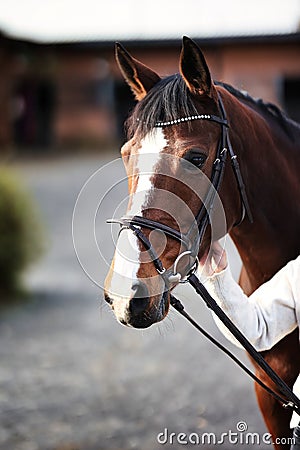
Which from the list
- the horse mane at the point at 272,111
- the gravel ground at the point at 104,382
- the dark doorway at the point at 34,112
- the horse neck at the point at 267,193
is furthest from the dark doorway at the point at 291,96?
the horse neck at the point at 267,193

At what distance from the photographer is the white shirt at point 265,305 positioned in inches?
86.1

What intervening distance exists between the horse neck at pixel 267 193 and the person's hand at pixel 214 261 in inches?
7.8

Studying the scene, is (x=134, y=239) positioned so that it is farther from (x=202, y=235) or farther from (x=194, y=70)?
(x=194, y=70)

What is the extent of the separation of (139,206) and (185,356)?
4.74 metres

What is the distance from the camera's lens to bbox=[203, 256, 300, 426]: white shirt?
2.19m

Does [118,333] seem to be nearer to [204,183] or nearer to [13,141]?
[204,183]

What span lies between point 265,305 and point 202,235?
1.18 ft

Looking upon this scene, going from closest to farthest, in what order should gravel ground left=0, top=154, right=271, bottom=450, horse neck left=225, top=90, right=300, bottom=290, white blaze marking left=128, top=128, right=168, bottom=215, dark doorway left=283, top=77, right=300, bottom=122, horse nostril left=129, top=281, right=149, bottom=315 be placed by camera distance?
horse nostril left=129, top=281, right=149, bottom=315, white blaze marking left=128, top=128, right=168, bottom=215, horse neck left=225, top=90, right=300, bottom=290, gravel ground left=0, top=154, right=271, bottom=450, dark doorway left=283, top=77, right=300, bottom=122

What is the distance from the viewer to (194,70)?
2.05 meters

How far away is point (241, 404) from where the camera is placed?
16.6 ft

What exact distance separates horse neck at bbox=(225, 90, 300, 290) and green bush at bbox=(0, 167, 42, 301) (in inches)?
236

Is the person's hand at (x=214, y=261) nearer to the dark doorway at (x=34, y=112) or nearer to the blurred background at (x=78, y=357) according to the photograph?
the blurred background at (x=78, y=357)

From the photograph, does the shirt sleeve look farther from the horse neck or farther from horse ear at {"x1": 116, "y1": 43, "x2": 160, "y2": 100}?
horse ear at {"x1": 116, "y1": 43, "x2": 160, "y2": 100}

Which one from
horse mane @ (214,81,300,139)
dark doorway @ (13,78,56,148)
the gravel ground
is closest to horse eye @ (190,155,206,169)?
horse mane @ (214,81,300,139)
